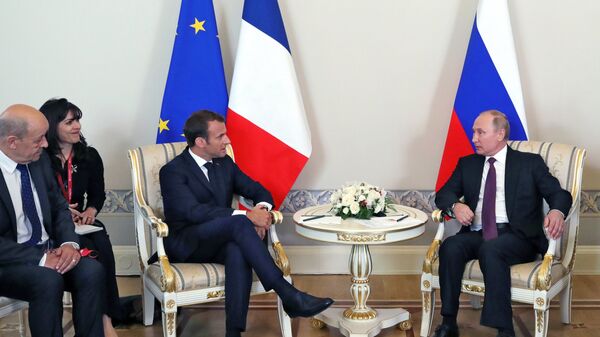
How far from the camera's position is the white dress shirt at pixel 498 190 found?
423 cm

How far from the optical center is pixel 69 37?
17.2 ft

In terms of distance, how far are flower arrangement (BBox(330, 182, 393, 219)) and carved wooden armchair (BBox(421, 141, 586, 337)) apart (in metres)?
0.36

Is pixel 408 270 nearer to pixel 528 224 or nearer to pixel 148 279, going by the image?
Result: pixel 528 224

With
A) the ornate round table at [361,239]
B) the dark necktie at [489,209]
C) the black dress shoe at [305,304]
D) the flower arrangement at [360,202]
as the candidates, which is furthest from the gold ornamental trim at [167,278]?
the dark necktie at [489,209]

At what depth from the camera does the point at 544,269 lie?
3.82 m

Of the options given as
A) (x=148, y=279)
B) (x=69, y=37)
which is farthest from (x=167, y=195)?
(x=69, y=37)

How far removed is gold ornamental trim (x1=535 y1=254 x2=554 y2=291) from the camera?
3.79 metres

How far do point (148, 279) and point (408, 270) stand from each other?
A: 75.8 inches

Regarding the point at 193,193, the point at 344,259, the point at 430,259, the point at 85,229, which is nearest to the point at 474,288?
the point at 430,259

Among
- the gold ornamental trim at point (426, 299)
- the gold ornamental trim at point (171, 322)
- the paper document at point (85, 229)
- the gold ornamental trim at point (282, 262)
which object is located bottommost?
the gold ornamental trim at point (171, 322)

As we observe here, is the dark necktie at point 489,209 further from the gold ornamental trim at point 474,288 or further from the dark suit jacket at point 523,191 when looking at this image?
the gold ornamental trim at point 474,288

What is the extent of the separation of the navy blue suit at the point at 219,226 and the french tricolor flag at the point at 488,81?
1.32 metres

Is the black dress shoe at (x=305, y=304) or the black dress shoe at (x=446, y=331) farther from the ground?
the black dress shoe at (x=305, y=304)

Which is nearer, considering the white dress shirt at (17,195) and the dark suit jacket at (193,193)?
the white dress shirt at (17,195)
